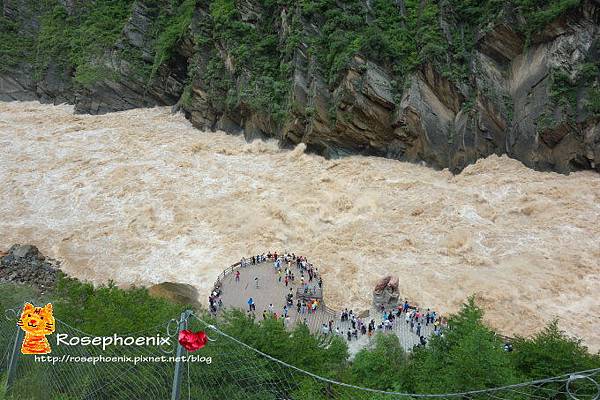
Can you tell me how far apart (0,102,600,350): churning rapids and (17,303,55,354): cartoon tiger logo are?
1972 centimetres

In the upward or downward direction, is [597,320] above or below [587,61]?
below

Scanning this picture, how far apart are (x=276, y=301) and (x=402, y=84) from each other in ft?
81.1

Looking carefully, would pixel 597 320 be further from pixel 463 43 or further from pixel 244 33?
pixel 244 33

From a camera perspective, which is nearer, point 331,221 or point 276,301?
point 276,301

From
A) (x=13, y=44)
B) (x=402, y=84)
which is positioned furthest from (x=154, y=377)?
(x=13, y=44)

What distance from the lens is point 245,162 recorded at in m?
44.2

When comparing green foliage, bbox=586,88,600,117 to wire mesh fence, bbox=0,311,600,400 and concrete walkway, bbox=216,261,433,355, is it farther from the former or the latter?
wire mesh fence, bbox=0,311,600,400

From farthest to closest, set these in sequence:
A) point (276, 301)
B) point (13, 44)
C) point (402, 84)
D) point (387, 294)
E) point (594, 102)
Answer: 1. point (13, 44)
2. point (402, 84)
3. point (594, 102)
4. point (276, 301)
5. point (387, 294)

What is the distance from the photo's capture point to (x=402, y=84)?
41344mm

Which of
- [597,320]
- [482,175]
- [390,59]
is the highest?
[390,59]

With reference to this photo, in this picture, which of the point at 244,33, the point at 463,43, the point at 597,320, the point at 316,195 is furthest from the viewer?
the point at 244,33

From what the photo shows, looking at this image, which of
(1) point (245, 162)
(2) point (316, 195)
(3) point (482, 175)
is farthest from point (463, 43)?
(1) point (245, 162)

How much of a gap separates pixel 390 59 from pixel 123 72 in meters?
35.9

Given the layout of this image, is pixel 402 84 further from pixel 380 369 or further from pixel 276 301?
pixel 380 369
